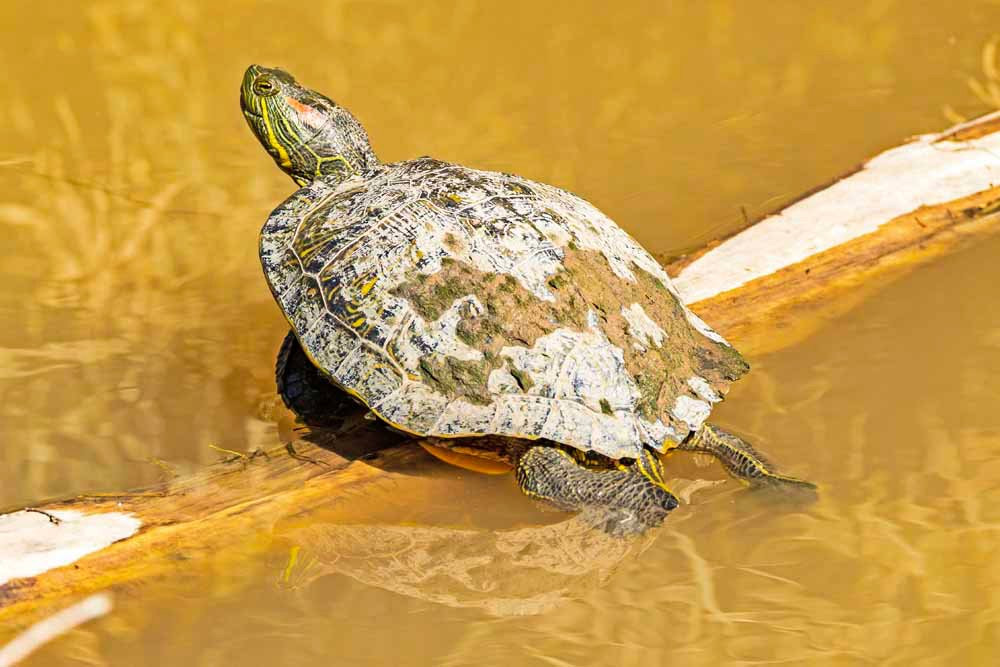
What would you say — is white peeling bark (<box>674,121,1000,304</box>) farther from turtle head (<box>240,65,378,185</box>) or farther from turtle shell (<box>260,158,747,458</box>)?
turtle head (<box>240,65,378,185</box>)

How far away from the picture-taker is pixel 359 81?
7172 mm

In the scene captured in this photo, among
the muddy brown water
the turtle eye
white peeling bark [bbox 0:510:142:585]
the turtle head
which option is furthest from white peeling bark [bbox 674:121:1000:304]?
white peeling bark [bbox 0:510:142:585]

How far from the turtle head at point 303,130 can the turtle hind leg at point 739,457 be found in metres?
1.79

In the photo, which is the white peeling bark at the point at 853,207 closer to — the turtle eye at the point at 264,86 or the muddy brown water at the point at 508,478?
the muddy brown water at the point at 508,478

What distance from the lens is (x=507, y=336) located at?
3629mm

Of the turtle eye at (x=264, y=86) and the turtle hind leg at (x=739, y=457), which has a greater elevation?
the turtle eye at (x=264, y=86)

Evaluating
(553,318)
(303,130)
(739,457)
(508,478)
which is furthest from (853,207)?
(303,130)

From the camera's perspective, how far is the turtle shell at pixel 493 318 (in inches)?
141

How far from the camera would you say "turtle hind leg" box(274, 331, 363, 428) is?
4.12 meters

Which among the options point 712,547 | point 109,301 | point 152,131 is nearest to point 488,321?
point 712,547

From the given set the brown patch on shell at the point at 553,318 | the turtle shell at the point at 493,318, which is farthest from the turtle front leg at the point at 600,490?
the brown patch on shell at the point at 553,318

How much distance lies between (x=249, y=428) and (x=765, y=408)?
2.07 m

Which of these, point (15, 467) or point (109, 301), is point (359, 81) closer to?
point (109, 301)

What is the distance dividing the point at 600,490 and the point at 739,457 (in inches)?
22.4
